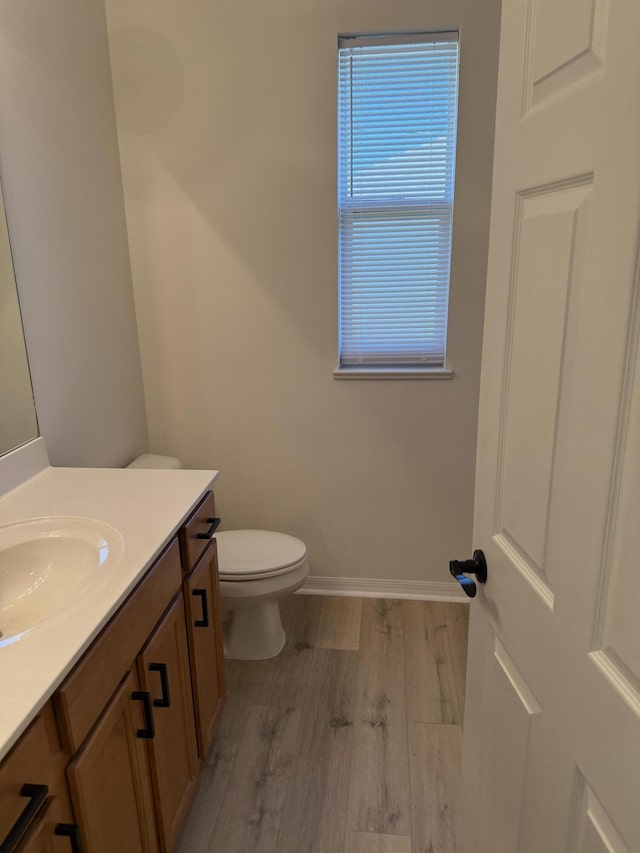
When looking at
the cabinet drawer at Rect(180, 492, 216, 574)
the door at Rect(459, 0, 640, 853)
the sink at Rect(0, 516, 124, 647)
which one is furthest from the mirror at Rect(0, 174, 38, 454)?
the door at Rect(459, 0, 640, 853)

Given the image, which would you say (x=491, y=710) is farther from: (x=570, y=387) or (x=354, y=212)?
(x=354, y=212)

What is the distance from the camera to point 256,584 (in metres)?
2.05

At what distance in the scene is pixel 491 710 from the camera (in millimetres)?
1050

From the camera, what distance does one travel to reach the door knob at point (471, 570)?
104 centimetres

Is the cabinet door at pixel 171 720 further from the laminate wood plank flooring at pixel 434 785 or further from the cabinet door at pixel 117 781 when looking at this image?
the laminate wood plank flooring at pixel 434 785

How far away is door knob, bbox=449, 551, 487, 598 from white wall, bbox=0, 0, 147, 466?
136cm

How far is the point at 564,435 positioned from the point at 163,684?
1.05 meters

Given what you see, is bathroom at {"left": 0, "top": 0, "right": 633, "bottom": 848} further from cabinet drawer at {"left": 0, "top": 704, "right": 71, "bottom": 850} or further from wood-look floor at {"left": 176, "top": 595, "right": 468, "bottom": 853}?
cabinet drawer at {"left": 0, "top": 704, "right": 71, "bottom": 850}

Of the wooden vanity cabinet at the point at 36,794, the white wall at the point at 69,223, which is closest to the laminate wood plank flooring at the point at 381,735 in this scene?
the wooden vanity cabinet at the point at 36,794

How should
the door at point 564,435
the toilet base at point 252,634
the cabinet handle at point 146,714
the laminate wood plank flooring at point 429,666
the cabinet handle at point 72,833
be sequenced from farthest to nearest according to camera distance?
the toilet base at point 252,634, the laminate wood plank flooring at point 429,666, the cabinet handle at point 146,714, the cabinet handle at point 72,833, the door at point 564,435

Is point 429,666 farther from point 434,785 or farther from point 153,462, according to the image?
point 153,462

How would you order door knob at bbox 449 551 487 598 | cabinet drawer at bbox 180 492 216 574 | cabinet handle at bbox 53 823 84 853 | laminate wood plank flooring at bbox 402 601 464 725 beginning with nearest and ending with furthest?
cabinet handle at bbox 53 823 84 853
door knob at bbox 449 551 487 598
cabinet drawer at bbox 180 492 216 574
laminate wood plank flooring at bbox 402 601 464 725

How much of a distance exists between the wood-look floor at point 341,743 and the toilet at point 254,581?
72 mm

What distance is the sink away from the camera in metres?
1.20
